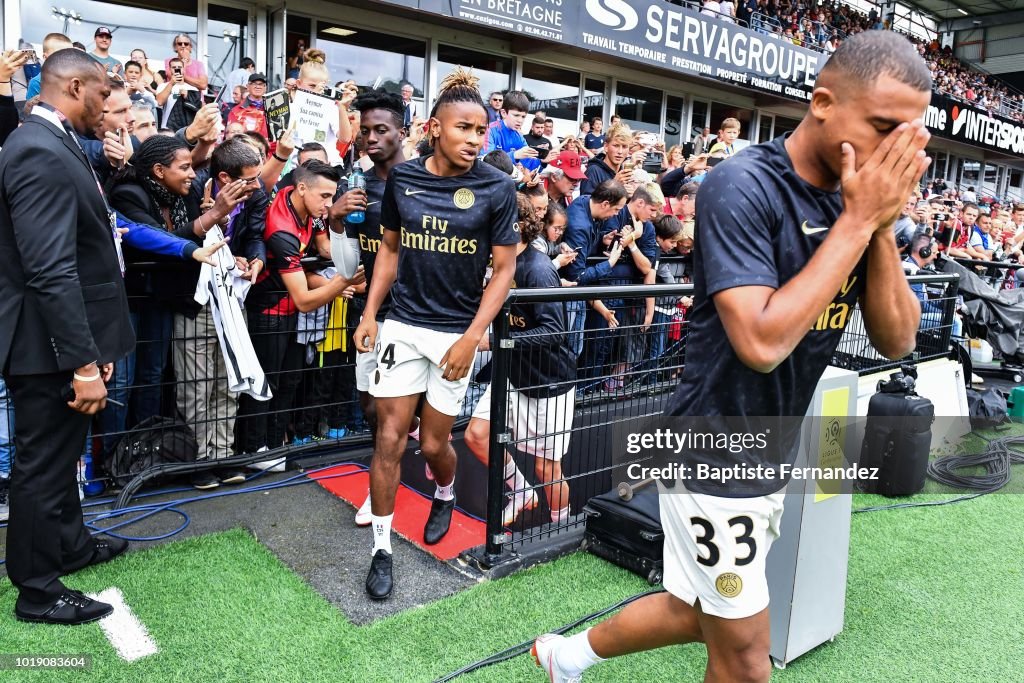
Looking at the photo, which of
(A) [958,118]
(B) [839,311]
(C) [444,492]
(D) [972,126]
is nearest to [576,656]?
(B) [839,311]

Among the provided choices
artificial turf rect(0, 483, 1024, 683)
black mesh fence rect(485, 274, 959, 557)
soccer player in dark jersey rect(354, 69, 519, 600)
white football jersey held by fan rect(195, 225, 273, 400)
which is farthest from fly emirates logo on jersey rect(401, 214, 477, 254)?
artificial turf rect(0, 483, 1024, 683)

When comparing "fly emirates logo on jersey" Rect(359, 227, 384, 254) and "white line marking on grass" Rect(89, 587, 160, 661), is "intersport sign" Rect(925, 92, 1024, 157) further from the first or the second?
"white line marking on grass" Rect(89, 587, 160, 661)

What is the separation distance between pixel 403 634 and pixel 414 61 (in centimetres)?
1175

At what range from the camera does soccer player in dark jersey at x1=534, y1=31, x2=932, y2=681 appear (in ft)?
5.23

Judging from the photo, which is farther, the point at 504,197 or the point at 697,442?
the point at 504,197

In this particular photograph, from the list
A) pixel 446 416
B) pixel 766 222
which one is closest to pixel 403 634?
pixel 446 416

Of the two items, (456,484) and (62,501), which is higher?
(62,501)

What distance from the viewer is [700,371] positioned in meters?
1.92

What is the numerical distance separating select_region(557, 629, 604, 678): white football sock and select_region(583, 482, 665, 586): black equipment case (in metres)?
1.10

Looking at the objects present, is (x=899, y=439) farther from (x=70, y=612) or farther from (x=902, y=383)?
(x=70, y=612)

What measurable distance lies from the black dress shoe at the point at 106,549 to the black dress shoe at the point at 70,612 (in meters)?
0.39

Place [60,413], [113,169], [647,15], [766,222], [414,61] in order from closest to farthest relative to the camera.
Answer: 1. [766,222]
2. [60,413]
3. [113,169]
4. [414,61]
5. [647,15]

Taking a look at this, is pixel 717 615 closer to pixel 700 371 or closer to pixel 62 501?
pixel 700 371

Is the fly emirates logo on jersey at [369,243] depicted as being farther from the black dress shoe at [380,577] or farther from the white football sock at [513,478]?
the black dress shoe at [380,577]
